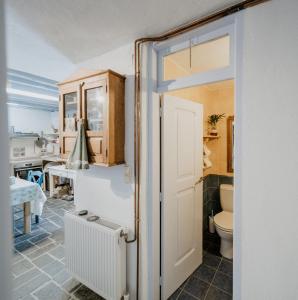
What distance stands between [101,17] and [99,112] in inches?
27.8

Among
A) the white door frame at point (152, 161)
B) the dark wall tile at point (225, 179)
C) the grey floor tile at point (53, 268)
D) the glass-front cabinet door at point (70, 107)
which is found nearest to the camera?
the white door frame at point (152, 161)

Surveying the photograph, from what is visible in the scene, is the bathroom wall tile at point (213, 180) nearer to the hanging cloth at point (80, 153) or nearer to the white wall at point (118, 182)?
the white wall at point (118, 182)

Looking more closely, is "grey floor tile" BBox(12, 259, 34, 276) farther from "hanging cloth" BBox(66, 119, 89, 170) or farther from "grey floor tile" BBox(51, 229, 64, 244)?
"hanging cloth" BBox(66, 119, 89, 170)

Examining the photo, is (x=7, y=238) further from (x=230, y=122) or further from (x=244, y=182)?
(x=230, y=122)

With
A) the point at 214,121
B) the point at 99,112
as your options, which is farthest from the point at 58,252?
the point at 214,121

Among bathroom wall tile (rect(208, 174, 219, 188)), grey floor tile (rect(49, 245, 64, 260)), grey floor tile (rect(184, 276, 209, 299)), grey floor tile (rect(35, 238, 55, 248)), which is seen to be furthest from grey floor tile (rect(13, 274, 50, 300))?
bathroom wall tile (rect(208, 174, 219, 188))

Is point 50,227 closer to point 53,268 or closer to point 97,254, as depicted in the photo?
point 53,268

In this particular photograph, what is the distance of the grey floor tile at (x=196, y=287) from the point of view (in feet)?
6.07

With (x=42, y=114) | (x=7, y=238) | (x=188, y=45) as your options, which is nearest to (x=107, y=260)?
(x=7, y=238)

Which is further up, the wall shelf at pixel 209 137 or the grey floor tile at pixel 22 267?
the wall shelf at pixel 209 137

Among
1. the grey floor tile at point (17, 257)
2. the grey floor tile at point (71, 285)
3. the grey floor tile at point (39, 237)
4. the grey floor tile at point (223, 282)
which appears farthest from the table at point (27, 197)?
the grey floor tile at point (223, 282)

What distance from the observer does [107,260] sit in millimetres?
1618

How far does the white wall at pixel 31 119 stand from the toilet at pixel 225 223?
5841 millimetres

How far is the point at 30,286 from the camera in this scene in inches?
75.6
